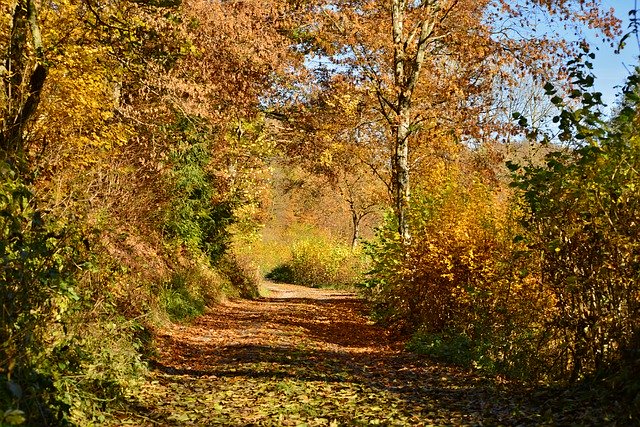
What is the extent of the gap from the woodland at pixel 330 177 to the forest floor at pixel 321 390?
68 millimetres

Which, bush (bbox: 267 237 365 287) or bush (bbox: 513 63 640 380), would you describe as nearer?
bush (bbox: 513 63 640 380)

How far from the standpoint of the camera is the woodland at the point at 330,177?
20.8 feet

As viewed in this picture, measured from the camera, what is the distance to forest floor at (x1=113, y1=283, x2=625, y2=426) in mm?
6582

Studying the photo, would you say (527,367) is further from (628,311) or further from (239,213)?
(239,213)

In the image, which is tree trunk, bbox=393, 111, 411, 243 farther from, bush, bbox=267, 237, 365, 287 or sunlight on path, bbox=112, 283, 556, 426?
bush, bbox=267, 237, 365, 287

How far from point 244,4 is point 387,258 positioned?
9682 millimetres

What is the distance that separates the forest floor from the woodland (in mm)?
68

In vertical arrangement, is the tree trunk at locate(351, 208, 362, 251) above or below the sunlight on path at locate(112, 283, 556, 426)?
above

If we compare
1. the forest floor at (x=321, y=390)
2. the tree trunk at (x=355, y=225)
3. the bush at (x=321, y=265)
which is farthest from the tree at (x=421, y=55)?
the tree trunk at (x=355, y=225)

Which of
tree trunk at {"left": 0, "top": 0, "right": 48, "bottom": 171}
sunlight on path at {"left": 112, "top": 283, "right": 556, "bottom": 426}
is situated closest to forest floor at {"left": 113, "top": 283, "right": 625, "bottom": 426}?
sunlight on path at {"left": 112, "top": 283, "right": 556, "bottom": 426}

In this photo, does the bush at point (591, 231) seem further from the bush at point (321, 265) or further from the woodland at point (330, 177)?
the bush at point (321, 265)

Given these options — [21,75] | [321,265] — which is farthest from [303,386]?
[321,265]

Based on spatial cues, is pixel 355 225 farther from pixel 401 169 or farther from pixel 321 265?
pixel 401 169

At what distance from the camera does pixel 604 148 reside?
6520 mm
